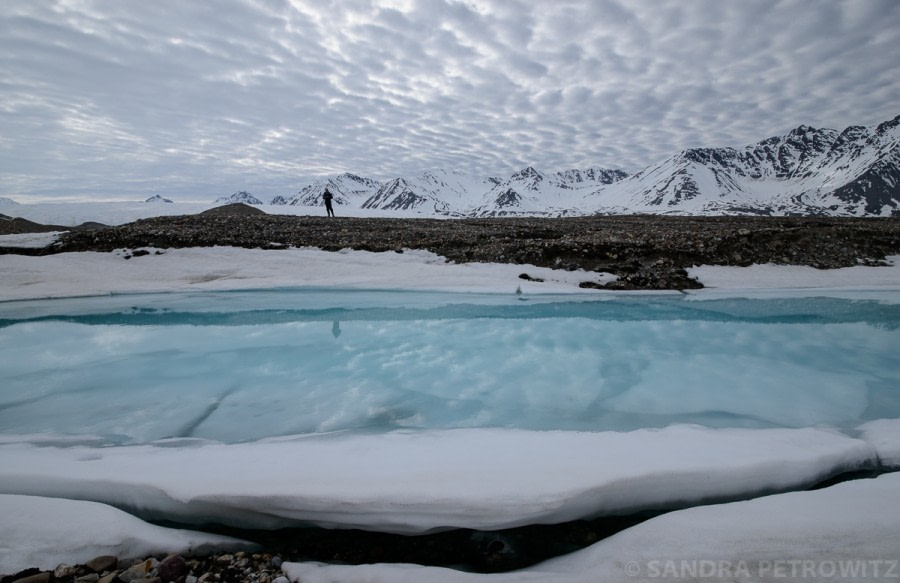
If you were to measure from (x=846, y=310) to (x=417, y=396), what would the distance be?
13.2 m

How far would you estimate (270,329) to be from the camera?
1045cm

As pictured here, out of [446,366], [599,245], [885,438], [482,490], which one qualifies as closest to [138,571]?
[482,490]

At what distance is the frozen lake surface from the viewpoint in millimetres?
5430

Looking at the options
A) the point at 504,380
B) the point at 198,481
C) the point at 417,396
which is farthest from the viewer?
the point at 504,380

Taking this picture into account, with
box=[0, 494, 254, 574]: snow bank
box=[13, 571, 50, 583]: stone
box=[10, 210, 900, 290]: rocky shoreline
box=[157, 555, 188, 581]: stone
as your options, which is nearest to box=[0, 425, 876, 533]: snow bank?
box=[0, 494, 254, 574]: snow bank

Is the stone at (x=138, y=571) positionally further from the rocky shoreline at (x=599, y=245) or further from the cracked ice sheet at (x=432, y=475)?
the rocky shoreline at (x=599, y=245)

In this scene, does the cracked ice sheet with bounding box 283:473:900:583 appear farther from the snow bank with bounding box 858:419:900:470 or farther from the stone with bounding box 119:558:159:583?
the snow bank with bounding box 858:419:900:470

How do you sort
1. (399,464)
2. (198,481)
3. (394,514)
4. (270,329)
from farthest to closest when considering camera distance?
(270,329), (399,464), (198,481), (394,514)

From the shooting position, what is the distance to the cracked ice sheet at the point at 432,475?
3238 millimetres

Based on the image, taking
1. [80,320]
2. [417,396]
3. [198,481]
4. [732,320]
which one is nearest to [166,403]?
[198,481]

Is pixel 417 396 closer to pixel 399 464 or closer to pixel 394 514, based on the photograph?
pixel 399 464

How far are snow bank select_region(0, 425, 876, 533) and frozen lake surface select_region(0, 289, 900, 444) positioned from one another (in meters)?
0.78

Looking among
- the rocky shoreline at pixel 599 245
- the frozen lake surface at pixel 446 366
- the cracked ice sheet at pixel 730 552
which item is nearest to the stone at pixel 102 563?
the cracked ice sheet at pixel 730 552

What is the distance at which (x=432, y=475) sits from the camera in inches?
140
